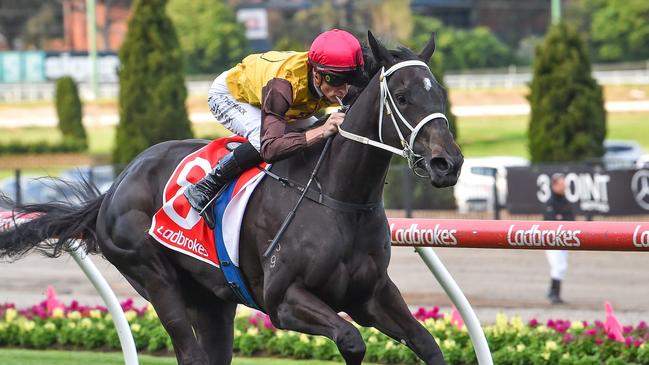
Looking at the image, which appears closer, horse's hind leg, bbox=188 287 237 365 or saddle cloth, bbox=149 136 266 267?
saddle cloth, bbox=149 136 266 267

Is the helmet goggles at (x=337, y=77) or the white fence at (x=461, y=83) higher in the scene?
the white fence at (x=461, y=83)

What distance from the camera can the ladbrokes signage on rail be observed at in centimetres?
1864

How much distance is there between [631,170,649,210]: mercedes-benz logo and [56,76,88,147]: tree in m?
26.0

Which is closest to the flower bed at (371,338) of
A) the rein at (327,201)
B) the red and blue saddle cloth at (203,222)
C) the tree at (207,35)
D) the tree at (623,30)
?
the red and blue saddle cloth at (203,222)

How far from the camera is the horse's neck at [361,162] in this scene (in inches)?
201

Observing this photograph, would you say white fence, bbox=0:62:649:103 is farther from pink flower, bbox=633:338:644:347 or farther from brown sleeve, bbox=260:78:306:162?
brown sleeve, bbox=260:78:306:162

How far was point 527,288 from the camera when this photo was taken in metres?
13.9

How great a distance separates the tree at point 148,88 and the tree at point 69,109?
1611 cm

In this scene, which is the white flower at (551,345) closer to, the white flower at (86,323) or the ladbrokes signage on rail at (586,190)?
the white flower at (86,323)

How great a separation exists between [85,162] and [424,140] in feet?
111

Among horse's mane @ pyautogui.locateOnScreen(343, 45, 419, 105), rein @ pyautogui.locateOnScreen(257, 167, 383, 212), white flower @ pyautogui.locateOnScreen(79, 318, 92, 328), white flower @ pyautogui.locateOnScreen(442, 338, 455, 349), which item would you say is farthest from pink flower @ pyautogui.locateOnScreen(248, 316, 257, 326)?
horse's mane @ pyautogui.locateOnScreen(343, 45, 419, 105)

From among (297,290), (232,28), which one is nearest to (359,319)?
(297,290)

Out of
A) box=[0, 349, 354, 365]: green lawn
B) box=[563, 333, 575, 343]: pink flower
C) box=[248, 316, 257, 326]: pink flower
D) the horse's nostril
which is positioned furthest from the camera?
box=[248, 316, 257, 326]: pink flower

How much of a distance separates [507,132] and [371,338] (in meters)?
37.6
